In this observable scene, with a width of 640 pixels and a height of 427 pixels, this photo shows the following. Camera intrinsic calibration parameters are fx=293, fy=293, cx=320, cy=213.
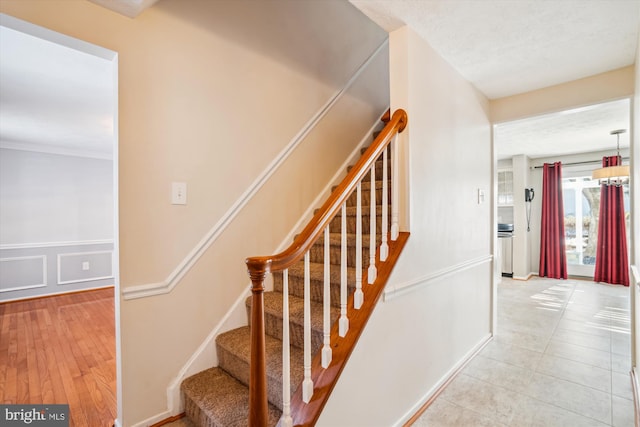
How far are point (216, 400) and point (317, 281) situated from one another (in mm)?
819

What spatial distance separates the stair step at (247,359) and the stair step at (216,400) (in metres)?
0.05

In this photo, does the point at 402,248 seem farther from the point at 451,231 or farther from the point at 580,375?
the point at 580,375

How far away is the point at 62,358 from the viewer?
2498mm

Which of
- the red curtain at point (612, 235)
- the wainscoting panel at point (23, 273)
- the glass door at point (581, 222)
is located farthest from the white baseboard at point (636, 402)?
the wainscoting panel at point (23, 273)

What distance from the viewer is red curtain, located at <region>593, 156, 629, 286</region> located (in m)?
5.03

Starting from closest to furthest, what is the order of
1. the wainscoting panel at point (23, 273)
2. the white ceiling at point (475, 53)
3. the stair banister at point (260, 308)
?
the stair banister at point (260, 308) → the white ceiling at point (475, 53) → the wainscoting panel at point (23, 273)

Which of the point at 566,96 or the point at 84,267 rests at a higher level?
the point at 566,96

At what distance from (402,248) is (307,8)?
7.36 feet

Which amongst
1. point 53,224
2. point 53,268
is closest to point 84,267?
point 53,268

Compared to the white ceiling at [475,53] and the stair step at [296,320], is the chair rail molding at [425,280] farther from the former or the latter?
the white ceiling at [475,53]

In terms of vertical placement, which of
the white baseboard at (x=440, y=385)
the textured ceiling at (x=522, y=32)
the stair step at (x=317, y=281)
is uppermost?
the textured ceiling at (x=522, y=32)

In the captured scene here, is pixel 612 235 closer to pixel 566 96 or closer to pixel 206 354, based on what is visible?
pixel 566 96

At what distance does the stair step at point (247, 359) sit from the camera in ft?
4.61

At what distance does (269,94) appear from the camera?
2188 millimetres
